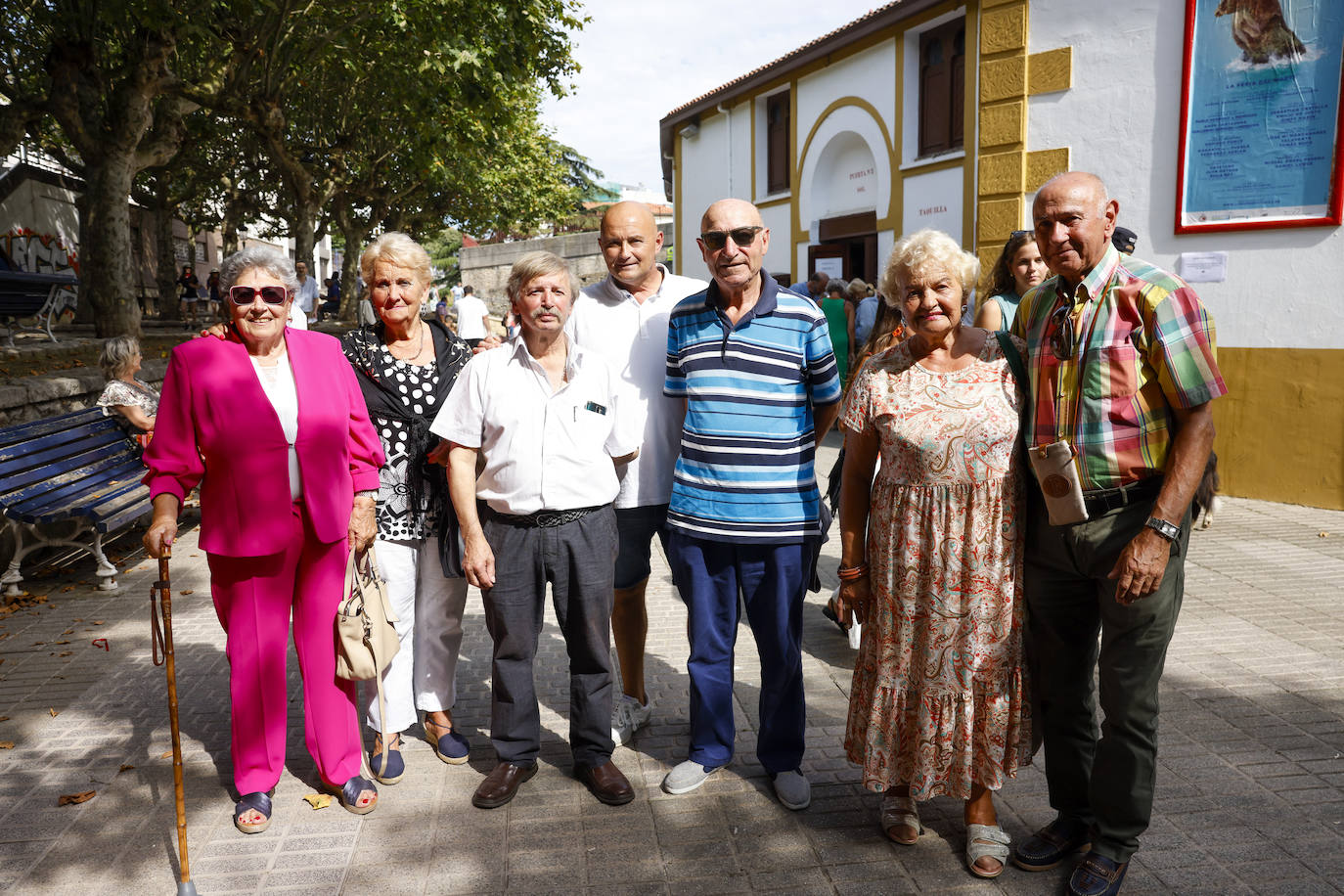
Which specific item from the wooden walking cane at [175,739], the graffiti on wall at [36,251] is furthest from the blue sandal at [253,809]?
the graffiti on wall at [36,251]

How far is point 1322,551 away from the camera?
6.86 meters

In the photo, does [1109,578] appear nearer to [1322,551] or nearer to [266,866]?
[266,866]

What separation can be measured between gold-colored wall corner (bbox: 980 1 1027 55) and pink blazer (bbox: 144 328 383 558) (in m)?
8.62

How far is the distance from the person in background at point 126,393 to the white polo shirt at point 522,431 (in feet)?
15.9

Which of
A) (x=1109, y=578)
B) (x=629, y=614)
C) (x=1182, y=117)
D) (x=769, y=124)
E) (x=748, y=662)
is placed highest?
(x=769, y=124)

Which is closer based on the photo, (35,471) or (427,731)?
(427,731)

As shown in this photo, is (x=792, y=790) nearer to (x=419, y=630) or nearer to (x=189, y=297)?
(x=419, y=630)

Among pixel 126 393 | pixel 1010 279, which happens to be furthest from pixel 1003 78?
pixel 126 393

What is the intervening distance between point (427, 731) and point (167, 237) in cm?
2807

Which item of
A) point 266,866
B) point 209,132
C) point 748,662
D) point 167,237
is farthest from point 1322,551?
point 167,237

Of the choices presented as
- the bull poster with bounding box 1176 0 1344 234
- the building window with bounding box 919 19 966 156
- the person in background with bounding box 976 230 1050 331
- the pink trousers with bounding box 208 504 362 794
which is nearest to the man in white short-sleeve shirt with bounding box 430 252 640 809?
the pink trousers with bounding box 208 504 362 794

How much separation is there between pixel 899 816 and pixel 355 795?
196 cm

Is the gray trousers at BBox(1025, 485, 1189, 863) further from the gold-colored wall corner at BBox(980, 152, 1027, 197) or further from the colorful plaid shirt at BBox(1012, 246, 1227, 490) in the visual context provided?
the gold-colored wall corner at BBox(980, 152, 1027, 197)

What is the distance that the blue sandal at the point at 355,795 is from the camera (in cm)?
347
